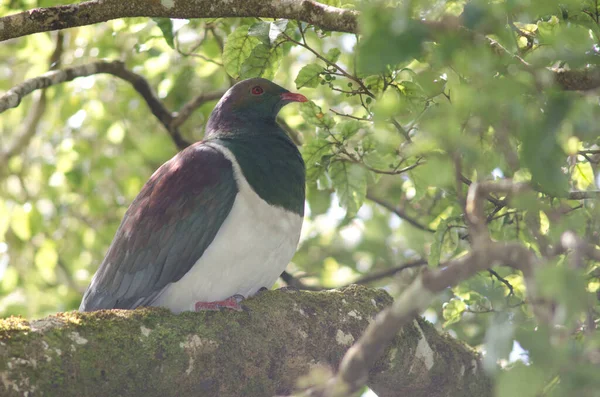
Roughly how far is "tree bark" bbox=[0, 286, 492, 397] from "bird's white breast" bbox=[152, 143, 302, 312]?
0.93 feet

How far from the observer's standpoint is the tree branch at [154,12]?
3182 millimetres

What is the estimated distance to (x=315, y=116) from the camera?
3.67 meters

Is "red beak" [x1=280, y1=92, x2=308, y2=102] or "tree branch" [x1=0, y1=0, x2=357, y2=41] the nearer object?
"tree branch" [x1=0, y1=0, x2=357, y2=41]

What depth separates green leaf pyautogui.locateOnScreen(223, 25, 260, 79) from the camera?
3.72m

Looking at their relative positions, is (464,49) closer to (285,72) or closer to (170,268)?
(170,268)

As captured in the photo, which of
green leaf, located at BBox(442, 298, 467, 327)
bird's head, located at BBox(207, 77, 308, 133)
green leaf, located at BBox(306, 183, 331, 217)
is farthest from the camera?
green leaf, located at BBox(306, 183, 331, 217)

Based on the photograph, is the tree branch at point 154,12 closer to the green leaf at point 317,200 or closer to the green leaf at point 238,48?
the green leaf at point 238,48

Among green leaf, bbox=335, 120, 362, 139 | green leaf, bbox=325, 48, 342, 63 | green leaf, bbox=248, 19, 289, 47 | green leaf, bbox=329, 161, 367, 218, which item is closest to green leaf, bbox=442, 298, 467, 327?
green leaf, bbox=329, 161, 367, 218

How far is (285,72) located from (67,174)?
2.59 meters

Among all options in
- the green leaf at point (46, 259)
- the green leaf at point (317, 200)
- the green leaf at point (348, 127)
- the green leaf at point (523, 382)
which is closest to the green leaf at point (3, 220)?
the green leaf at point (46, 259)

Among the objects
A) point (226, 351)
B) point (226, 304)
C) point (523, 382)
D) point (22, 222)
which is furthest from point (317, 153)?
point (22, 222)

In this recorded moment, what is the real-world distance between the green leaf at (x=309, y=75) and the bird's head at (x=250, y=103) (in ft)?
2.61

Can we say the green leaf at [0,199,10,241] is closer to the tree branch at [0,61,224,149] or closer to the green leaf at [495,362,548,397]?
the tree branch at [0,61,224,149]

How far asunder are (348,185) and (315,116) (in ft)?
1.34
